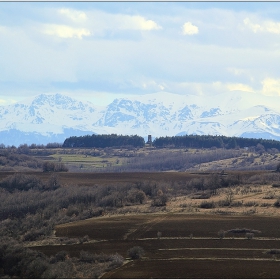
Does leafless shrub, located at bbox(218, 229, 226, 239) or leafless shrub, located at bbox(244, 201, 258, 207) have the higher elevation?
leafless shrub, located at bbox(244, 201, 258, 207)

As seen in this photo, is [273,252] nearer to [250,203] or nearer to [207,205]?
[250,203]

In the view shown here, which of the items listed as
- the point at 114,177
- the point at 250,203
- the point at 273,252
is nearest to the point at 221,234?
the point at 273,252

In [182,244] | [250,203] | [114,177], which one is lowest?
[182,244]

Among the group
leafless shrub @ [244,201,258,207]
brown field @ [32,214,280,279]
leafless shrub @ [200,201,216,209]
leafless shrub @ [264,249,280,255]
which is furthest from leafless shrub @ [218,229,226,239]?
leafless shrub @ [200,201,216,209]

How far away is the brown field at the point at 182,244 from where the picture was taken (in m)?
40.8

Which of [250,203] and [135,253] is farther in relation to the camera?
[250,203]

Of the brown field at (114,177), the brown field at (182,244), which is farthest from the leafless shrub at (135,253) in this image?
the brown field at (114,177)

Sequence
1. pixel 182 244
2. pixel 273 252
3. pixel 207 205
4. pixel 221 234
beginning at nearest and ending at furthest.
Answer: pixel 273 252 → pixel 182 244 → pixel 221 234 → pixel 207 205

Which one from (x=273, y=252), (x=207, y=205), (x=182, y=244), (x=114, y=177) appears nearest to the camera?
(x=273, y=252)

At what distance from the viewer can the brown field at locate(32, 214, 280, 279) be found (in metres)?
40.8

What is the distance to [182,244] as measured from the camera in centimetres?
5159

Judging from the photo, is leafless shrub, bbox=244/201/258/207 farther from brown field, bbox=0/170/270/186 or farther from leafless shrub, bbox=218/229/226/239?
brown field, bbox=0/170/270/186

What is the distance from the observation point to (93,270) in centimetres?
4253

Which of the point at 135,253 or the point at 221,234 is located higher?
the point at 221,234
